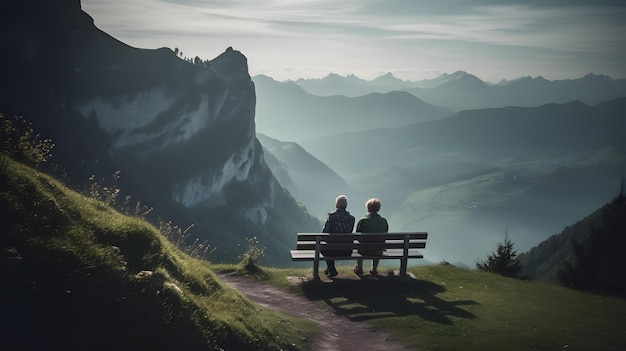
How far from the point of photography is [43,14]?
13125 cm

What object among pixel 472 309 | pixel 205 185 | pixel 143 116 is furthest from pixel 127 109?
pixel 472 309

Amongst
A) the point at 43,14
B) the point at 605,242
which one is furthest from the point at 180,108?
the point at 605,242

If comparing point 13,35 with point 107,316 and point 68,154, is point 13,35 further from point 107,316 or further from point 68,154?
point 107,316

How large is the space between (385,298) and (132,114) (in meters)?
159

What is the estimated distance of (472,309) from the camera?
11.0 meters

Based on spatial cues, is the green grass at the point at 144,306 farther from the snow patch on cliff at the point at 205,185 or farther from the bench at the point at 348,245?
the snow patch on cliff at the point at 205,185

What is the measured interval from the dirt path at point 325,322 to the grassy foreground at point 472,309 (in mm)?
304

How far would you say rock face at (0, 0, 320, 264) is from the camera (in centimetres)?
12256

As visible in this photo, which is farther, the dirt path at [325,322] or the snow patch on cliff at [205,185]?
the snow patch on cliff at [205,185]

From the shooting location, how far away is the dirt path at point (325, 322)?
348 inches

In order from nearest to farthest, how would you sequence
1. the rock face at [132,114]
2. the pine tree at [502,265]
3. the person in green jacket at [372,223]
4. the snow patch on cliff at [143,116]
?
the person in green jacket at [372,223] < the pine tree at [502,265] < the rock face at [132,114] < the snow patch on cliff at [143,116]

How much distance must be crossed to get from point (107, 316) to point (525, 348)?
299 inches

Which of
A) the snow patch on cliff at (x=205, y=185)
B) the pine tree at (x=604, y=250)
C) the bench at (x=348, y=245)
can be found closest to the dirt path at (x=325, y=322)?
the bench at (x=348, y=245)

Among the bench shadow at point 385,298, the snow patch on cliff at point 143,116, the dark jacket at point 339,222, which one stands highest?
the snow patch on cliff at point 143,116
